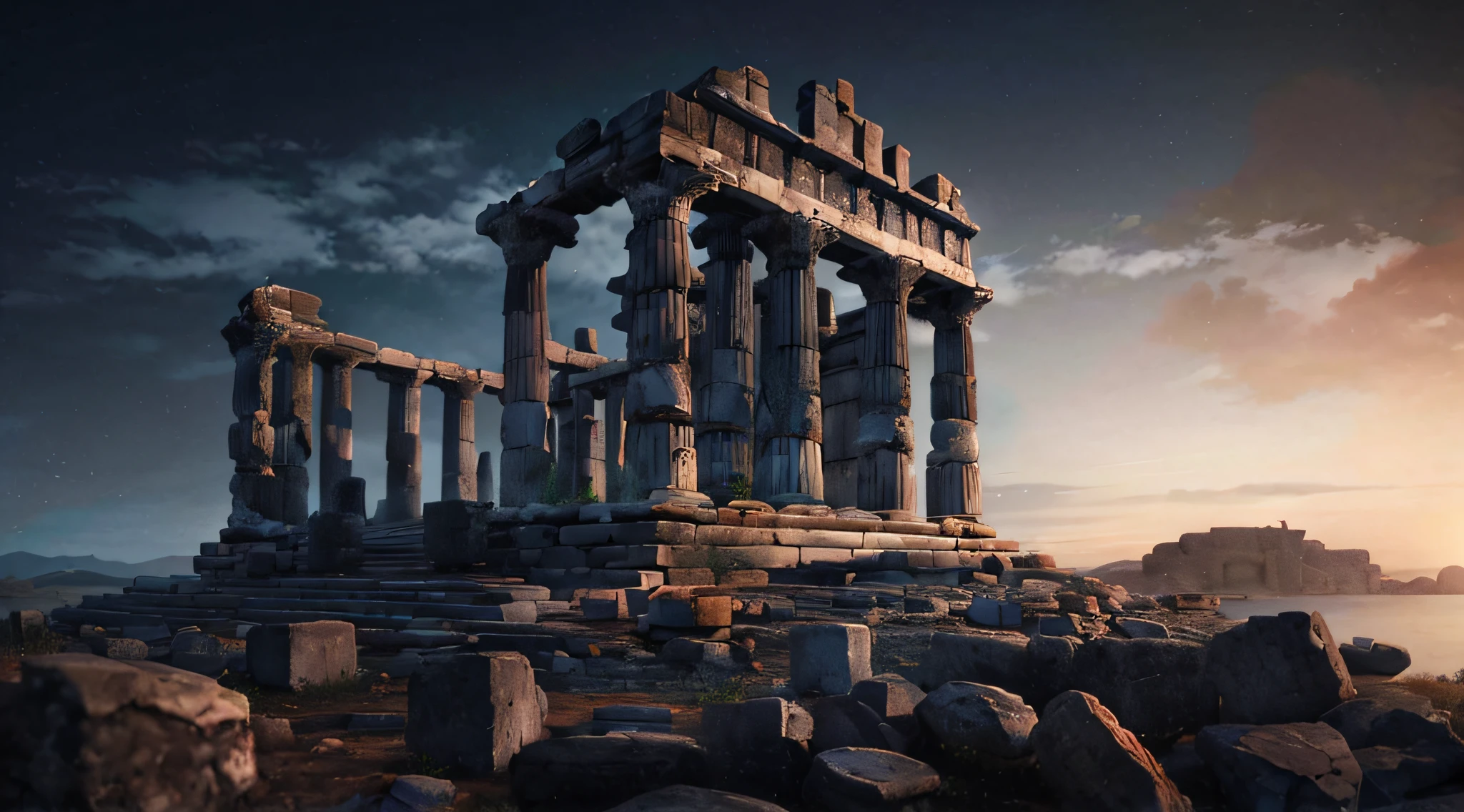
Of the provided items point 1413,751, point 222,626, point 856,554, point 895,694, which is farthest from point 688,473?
point 1413,751

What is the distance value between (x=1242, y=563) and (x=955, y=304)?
51.0 feet

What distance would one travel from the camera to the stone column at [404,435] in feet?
78.3

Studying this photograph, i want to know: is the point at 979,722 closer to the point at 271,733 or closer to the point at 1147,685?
the point at 1147,685

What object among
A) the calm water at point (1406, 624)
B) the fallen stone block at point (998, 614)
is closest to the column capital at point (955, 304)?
the calm water at point (1406, 624)

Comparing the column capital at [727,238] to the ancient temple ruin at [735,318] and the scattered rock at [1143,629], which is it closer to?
the ancient temple ruin at [735,318]

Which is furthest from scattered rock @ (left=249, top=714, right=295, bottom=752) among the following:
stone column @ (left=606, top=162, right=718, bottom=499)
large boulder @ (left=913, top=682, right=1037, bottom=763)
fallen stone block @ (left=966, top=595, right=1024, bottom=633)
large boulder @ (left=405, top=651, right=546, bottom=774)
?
stone column @ (left=606, top=162, right=718, bottom=499)

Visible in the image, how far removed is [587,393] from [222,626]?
14.9m

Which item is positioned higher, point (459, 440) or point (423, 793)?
point (459, 440)

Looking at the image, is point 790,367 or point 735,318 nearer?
point 735,318

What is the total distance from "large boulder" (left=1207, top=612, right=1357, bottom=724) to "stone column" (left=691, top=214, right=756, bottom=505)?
26.7 feet

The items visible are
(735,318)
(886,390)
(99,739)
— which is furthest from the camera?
(886,390)

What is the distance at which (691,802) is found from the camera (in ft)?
10.6

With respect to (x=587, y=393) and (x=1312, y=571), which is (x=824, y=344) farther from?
(x=1312, y=571)

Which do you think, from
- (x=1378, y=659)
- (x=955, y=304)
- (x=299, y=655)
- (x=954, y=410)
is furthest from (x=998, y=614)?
(x=955, y=304)
